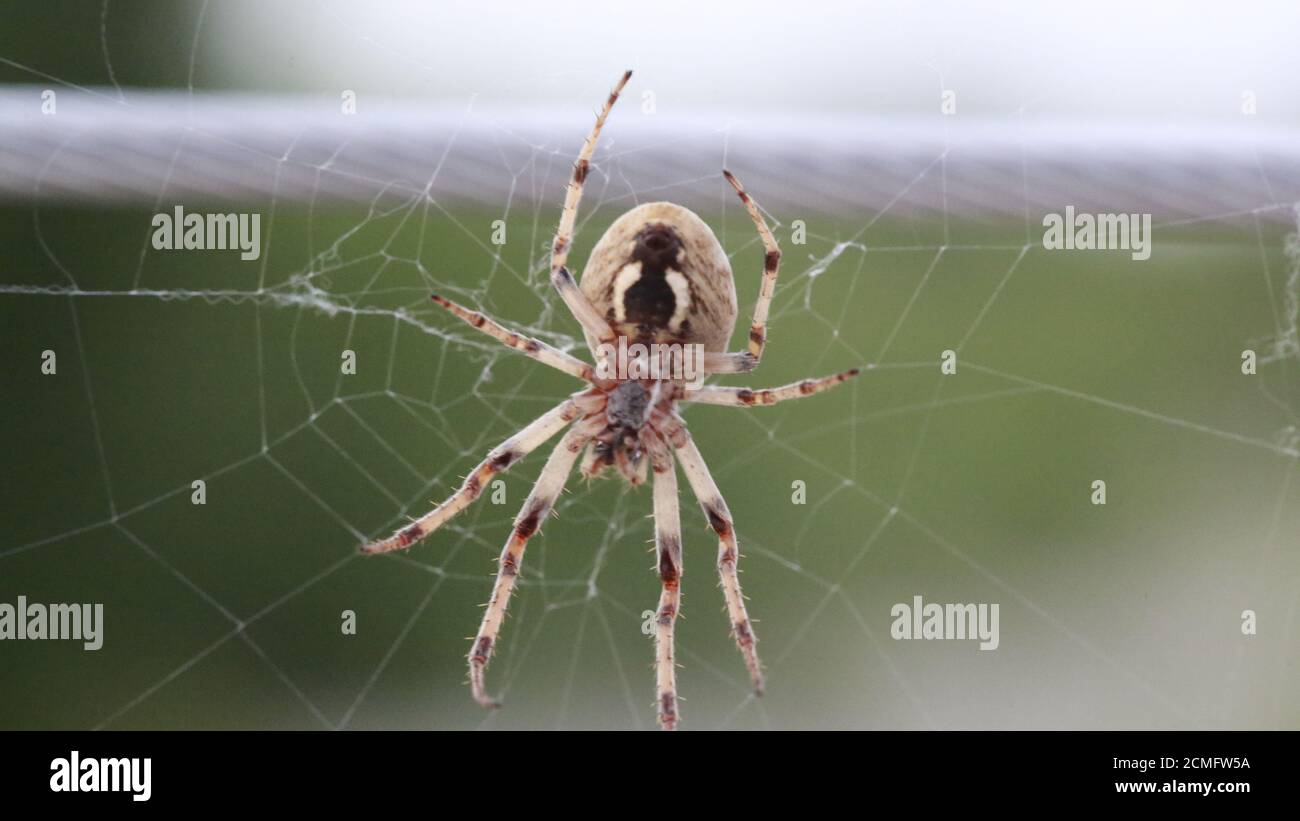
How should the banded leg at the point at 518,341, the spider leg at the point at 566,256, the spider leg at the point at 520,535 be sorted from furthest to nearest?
the spider leg at the point at 520,535, the spider leg at the point at 566,256, the banded leg at the point at 518,341

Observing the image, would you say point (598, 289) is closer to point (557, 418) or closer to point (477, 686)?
point (557, 418)

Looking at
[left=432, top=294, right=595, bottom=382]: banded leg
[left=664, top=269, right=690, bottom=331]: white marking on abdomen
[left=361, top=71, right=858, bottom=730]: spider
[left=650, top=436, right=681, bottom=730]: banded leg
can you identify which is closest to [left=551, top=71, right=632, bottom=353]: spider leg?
[left=361, top=71, right=858, bottom=730]: spider

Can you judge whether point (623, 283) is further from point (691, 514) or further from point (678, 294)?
point (691, 514)

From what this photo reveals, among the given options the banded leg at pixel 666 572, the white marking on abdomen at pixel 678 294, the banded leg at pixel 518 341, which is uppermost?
the white marking on abdomen at pixel 678 294

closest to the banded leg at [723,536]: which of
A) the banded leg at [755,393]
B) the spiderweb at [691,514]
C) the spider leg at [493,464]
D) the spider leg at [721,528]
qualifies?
the spider leg at [721,528]

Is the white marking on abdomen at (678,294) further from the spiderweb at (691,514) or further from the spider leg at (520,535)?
the spiderweb at (691,514)

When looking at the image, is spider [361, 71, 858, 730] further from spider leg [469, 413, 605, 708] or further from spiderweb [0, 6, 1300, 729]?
spiderweb [0, 6, 1300, 729]

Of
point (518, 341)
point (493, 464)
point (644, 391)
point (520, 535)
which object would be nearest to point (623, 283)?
point (518, 341)
